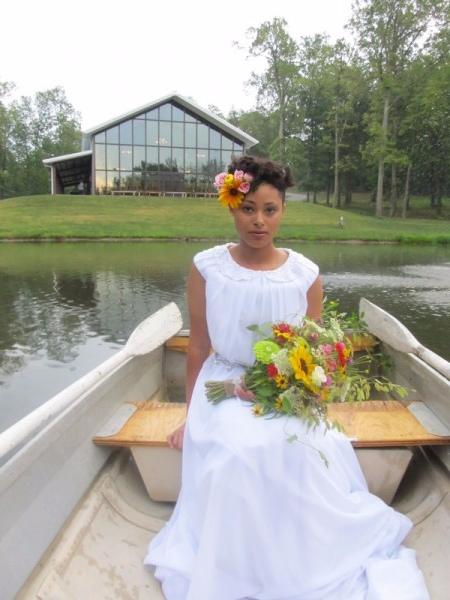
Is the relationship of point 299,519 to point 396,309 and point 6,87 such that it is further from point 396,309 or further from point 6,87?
point 6,87

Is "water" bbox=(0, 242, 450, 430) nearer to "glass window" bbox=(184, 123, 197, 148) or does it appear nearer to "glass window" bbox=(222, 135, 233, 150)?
"glass window" bbox=(184, 123, 197, 148)

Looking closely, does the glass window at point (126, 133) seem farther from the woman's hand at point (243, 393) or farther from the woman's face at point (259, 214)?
Result: the woman's hand at point (243, 393)

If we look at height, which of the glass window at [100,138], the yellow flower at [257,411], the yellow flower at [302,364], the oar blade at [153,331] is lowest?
the oar blade at [153,331]

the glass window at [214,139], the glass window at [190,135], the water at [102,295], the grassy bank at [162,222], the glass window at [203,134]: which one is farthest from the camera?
the glass window at [214,139]

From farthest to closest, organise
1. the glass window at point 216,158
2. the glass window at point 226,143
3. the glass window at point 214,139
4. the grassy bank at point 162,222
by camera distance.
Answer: the glass window at point 216,158 → the glass window at point 226,143 → the glass window at point 214,139 → the grassy bank at point 162,222

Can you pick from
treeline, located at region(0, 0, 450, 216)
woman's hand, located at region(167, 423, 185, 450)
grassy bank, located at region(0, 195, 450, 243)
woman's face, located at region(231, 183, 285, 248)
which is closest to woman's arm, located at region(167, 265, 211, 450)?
woman's hand, located at region(167, 423, 185, 450)

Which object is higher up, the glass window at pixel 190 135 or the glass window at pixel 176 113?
the glass window at pixel 176 113

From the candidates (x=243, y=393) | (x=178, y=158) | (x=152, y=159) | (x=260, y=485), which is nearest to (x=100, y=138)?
(x=152, y=159)

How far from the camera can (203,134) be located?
38.5 metres

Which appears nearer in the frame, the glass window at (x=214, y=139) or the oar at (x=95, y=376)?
the oar at (x=95, y=376)

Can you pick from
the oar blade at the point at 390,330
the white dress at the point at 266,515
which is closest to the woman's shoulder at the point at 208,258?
the white dress at the point at 266,515

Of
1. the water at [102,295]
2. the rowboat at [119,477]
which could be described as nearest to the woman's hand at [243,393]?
the rowboat at [119,477]

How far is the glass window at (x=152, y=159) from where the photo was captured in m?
38.0

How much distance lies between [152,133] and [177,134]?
1.95 meters
